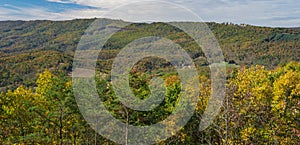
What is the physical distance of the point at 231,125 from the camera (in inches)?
763

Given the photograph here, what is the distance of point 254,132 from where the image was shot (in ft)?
63.2

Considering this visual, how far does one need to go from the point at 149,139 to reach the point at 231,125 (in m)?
4.78

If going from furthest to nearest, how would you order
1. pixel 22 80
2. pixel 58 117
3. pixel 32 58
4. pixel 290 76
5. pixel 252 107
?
pixel 32 58, pixel 22 80, pixel 290 76, pixel 252 107, pixel 58 117

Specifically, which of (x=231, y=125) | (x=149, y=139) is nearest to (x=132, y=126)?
(x=149, y=139)

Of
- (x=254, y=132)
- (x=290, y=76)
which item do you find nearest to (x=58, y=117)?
(x=254, y=132)

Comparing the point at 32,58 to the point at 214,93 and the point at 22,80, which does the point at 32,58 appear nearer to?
the point at 22,80

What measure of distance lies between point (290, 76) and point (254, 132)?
5920mm

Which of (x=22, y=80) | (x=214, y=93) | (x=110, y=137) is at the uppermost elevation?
(x=214, y=93)

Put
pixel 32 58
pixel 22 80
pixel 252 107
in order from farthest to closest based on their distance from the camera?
pixel 32 58 < pixel 22 80 < pixel 252 107

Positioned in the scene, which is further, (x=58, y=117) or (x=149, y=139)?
(x=149, y=139)

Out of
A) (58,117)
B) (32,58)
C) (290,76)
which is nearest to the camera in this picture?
(58,117)

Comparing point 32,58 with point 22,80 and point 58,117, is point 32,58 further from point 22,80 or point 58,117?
point 58,117

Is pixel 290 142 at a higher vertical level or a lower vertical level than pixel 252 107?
lower

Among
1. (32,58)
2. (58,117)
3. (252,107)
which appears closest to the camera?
(58,117)
